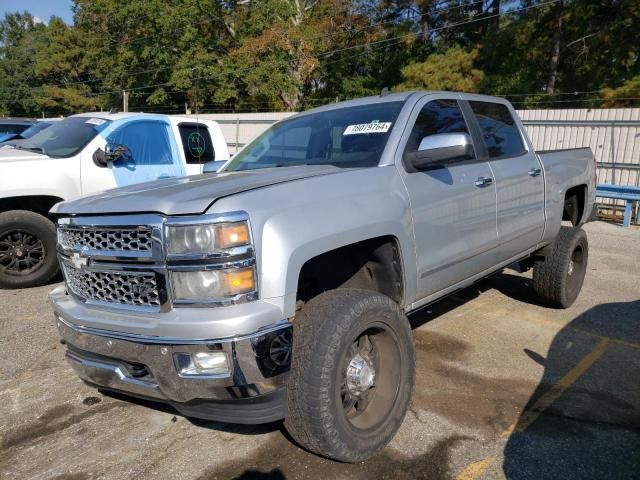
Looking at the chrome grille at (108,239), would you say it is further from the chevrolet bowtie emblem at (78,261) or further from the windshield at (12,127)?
the windshield at (12,127)

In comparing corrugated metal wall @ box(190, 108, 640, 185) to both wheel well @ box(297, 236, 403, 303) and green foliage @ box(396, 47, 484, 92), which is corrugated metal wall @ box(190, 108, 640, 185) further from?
green foliage @ box(396, 47, 484, 92)

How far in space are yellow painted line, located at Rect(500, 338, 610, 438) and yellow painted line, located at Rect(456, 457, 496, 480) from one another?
0.96 feet

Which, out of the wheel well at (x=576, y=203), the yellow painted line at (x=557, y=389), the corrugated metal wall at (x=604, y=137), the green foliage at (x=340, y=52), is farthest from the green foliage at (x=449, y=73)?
the yellow painted line at (x=557, y=389)

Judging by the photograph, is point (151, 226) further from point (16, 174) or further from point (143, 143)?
point (143, 143)

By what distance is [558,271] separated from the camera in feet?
16.9

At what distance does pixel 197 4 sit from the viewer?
1458 inches

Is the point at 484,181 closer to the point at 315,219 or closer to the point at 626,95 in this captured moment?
the point at 315,219

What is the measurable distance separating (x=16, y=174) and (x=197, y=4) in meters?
35.0

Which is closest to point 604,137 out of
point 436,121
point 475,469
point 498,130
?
point 498,130

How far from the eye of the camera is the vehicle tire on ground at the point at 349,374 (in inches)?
101

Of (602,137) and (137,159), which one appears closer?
(137,159)

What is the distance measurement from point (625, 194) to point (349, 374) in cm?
965

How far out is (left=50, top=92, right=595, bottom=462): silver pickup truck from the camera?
2.38 meters

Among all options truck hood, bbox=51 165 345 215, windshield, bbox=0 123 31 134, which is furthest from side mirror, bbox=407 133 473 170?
windshield, bbox=0 123 31 134
